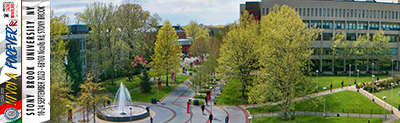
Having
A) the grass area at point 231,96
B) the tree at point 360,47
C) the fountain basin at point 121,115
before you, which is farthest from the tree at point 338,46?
the fountain basin at point 121,115

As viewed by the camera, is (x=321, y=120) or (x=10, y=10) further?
(x=321, y=120)

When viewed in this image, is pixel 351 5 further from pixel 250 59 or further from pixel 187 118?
pixel 187 118

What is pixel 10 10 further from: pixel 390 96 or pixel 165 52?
pixel 390 96

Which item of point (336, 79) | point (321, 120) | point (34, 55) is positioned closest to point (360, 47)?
point (336, 79)

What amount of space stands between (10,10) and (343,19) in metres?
76.7

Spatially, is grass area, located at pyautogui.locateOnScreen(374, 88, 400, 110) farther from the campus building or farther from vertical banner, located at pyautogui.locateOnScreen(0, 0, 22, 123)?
vertical banner, located at pyautogui.locateOnScreen(0, 0, 22, 123)

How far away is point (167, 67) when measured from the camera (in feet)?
202

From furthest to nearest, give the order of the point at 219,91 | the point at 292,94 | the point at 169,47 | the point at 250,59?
the point at 169,47 → the point at 219,91 → the point at 250,59 → the point at 292,94

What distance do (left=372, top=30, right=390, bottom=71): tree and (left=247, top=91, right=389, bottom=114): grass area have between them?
30307mm

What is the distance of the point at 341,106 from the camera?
46.9 meters

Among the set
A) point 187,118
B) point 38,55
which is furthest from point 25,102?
point 187,118

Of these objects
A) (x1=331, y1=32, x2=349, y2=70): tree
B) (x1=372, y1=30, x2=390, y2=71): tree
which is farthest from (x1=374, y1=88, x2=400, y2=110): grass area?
(x1=372, y1=30, x2=390, y2=71): tree

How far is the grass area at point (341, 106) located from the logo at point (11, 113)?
30295 millimetres

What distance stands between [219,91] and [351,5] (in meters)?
41.8
